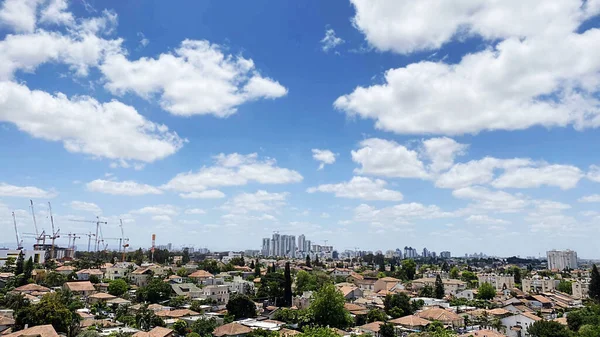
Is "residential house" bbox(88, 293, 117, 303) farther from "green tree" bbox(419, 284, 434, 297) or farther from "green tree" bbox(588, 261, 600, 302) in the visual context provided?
"green tree" bbox(588, 261, 600, 302)

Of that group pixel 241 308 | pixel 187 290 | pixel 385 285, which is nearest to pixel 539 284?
pixel 385 285

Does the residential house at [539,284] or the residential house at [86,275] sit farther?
the residential house at [539,284]

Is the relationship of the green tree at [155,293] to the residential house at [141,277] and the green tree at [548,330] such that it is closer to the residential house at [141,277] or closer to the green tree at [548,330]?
the residential house at [141,277]

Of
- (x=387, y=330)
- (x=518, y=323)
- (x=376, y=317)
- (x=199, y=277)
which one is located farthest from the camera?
(x=199, y=277)

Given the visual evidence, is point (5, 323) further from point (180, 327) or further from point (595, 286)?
point (595, 286)

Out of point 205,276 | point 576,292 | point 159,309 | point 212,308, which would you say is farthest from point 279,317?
point 576,292

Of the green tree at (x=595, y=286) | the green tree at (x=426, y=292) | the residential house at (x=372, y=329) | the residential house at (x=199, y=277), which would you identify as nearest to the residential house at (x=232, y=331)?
the residential house at (x=372, y=329)
